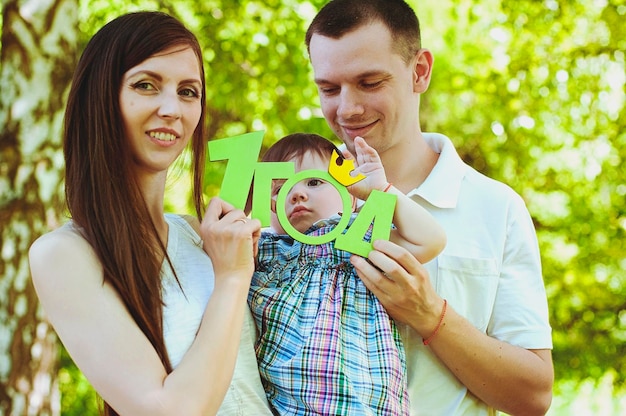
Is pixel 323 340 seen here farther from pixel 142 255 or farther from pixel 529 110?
Result: pixel 529 110

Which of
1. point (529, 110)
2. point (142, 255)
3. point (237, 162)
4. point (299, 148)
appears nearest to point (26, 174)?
point (299, 148)

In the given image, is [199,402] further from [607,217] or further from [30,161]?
[607,217]

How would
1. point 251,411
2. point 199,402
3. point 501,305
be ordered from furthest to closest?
1. point 501,305
2. point 251,411
3. point 199,402

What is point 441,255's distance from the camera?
2.44 meters

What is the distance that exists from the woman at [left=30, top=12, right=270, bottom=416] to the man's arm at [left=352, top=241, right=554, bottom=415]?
14.3 inches

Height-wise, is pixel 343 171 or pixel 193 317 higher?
pixel 343 171

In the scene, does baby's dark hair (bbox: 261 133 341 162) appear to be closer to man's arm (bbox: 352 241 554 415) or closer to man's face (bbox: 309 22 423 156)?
man's face (bbox: 309 22 423 156)

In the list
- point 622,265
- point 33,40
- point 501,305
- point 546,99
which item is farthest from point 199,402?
point 622,265

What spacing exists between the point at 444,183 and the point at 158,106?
98cm

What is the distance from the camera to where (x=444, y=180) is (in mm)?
2559

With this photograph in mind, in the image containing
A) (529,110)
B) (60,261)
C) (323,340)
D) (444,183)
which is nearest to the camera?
(60,261)

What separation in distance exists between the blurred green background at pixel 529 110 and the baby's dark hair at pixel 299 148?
321 centimetres

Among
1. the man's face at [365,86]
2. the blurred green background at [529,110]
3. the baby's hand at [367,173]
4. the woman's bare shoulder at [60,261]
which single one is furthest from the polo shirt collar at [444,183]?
the blurred green background at [529,110]

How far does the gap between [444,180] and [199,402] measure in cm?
113
